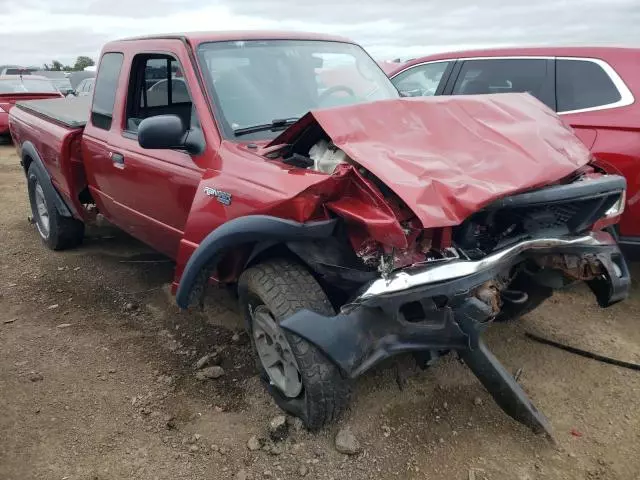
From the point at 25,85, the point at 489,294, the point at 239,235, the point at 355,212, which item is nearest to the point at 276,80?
the point at 239,235

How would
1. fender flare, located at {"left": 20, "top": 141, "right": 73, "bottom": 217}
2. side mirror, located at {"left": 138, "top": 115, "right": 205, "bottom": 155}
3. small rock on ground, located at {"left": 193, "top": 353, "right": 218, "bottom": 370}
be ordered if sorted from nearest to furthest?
side mirror, located at {"left": 138, "top": 115, "right": 205, "bottom": 155} → small rock on ground, located at {"left": 193, "top": 353, "right": 218, "bottom": 370} → fender flare, located at {"left": 20, "top": 141, "right": 73, "bottom": 217}

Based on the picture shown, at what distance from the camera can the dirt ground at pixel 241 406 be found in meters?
2.66

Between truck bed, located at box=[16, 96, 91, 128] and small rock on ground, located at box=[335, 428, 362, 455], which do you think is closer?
small rock on ground, located at box=[335, 428, 362, 455]

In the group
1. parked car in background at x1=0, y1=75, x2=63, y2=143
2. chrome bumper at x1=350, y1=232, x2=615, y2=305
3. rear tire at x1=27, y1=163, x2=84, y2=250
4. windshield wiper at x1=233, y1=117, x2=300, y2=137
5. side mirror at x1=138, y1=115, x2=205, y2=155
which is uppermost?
side mirror at x1=138, y1=115, x2=205, y2=155

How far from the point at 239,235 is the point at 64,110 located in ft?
11.9

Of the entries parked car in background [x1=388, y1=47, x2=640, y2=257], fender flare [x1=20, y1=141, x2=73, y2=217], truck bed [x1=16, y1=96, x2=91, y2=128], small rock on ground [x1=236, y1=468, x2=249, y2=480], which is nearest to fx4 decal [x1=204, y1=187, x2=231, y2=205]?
small rock on ground [x1=236, y1=468, x2=249, y2=480]

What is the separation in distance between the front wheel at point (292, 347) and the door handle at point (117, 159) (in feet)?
5.34

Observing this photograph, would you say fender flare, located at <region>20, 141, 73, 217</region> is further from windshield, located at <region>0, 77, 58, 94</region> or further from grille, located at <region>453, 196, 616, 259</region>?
windshield, located at <region>0, 77, 58, 94</region>

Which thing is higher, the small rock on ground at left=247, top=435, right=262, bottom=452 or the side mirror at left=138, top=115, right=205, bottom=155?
the side mirror at left=138, top=115, right=205, bottom=155

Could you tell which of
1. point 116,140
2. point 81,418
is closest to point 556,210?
point 81,418

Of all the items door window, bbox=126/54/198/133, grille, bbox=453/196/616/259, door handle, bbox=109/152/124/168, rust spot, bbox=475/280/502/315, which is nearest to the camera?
rust spot, bbox=475/280/502/315

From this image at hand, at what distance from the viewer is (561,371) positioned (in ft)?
11.1

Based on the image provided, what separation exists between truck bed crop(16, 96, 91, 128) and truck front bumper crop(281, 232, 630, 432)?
3332 mm

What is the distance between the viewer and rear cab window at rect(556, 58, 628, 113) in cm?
→ 414
